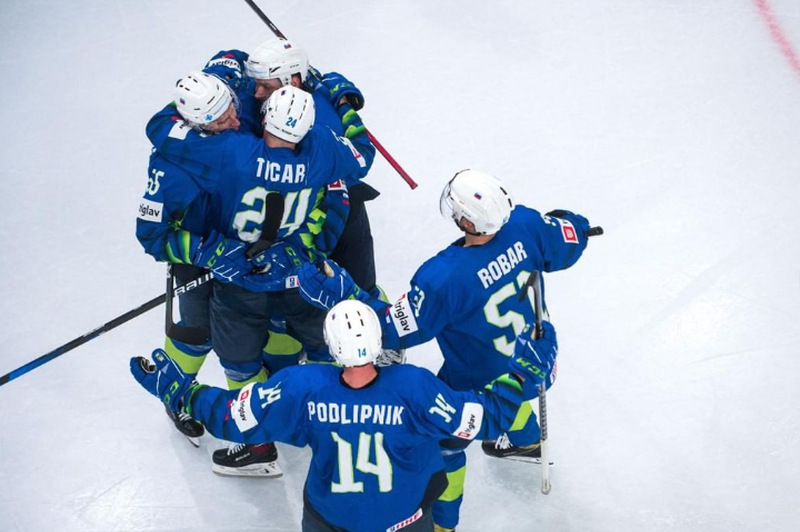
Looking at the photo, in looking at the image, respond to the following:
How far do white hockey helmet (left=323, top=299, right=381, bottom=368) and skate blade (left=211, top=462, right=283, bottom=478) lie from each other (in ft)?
4.07

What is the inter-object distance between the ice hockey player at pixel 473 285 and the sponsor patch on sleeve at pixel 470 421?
0.29 meters

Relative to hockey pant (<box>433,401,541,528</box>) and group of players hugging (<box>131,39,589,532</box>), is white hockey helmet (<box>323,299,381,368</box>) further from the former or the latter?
hockey pant (<box>433,401,541,528</box>)

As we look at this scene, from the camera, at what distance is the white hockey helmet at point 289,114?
11.0 ft

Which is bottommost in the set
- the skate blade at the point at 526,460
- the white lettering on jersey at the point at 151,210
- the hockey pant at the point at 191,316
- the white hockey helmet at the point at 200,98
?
the skate blade at the point at 526,460

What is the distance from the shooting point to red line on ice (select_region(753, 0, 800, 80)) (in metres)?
5.34

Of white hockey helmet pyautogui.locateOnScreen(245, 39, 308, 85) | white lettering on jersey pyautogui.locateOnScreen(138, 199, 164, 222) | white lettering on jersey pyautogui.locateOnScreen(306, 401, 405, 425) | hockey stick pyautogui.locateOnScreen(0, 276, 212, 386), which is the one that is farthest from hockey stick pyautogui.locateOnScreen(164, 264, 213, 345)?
white lettering on jersey pyautogui.locateOnScreen(306, 401, 405, 425)

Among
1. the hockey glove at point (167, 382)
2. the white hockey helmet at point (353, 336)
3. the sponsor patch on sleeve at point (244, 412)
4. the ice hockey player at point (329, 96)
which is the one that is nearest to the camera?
the white hockey helmet at point (353, 336)

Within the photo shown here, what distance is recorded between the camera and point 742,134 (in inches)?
197

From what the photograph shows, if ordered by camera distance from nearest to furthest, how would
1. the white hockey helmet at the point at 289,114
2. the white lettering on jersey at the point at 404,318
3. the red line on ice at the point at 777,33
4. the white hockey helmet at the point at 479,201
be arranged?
the white hockey helmet at the point at 479,201, the white lettering on jersey at the point at 404,318, the white hockey helmet at the point at 289,114, the red line on ice at the point at 777,33

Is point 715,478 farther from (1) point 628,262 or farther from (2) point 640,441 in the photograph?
(1) point 628,262

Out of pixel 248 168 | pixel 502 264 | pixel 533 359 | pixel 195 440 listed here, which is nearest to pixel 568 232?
pixel 502 264

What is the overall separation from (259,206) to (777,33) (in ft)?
10.6

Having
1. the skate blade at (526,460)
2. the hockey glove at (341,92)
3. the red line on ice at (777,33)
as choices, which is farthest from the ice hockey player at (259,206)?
the red line on ice at (777,33)

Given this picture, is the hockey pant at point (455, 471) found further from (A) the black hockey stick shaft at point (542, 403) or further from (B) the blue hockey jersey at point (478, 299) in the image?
(B) the blue hockey jersey at point (478, 299)
